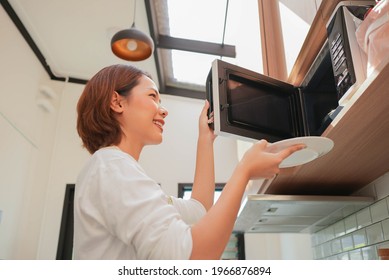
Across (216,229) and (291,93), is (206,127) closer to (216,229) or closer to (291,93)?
(291,93)

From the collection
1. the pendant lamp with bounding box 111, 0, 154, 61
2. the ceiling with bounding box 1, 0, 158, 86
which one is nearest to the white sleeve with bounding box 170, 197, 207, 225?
the pendant lamp with bounding box 111, 0, 154, 61

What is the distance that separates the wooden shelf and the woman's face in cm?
39

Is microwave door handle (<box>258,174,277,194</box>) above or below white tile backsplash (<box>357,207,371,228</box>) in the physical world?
above

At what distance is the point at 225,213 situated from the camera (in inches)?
23.2

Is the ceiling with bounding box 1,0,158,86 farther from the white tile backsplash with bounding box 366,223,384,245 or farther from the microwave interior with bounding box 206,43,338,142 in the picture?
the white tile backsplash with bounding box 366,223,384,245

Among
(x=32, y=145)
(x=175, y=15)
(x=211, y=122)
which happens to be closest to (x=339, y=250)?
(x=211, y=122)

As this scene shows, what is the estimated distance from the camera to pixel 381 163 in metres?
1.01

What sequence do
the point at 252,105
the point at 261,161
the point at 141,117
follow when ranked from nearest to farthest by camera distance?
the point at 261,161 < the point at 141,117 < the point at 252,105

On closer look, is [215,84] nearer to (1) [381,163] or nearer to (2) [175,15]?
(1) [381,163]

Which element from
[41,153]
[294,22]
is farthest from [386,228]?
[41,153]

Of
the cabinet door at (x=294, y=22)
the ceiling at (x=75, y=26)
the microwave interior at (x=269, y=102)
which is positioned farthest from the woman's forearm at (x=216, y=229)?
the ceiling at (x=75, y=26)

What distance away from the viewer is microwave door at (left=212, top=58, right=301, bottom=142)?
872 mm

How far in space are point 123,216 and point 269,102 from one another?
1.96ft

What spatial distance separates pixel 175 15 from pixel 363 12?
9.03 feet
